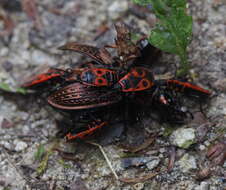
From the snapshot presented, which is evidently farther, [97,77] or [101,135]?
[101,135]

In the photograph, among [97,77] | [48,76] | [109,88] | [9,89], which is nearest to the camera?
[97,77]

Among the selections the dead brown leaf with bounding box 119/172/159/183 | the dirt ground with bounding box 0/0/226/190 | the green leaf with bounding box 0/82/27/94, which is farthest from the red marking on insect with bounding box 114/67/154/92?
the green leaf with bounding box 0/82/27/94

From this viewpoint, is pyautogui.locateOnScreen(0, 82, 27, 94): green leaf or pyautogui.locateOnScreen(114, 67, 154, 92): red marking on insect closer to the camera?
pyautogui.locateOnScreen(114, 67, 154, 92): red marking on insect

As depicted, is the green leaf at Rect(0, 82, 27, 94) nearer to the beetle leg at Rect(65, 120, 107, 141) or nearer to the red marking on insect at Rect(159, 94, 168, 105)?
the beetle leg at Rect(65, 120, 107, 141)

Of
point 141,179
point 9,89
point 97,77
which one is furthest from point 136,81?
point 9,89

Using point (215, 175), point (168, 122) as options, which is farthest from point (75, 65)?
point (215, 175)

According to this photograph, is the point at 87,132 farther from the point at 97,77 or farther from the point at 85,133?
the point at 97,77
